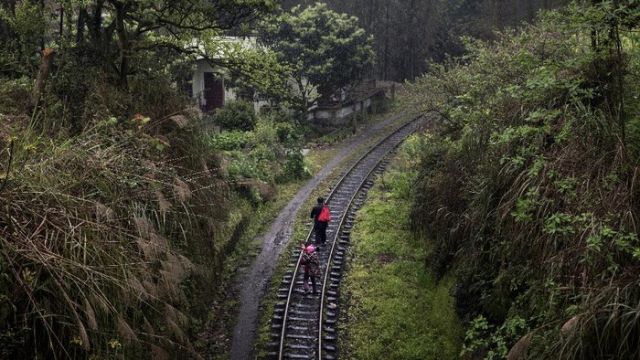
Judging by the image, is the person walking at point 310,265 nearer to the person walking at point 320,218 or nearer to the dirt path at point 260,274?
the dirt path at point 260,274

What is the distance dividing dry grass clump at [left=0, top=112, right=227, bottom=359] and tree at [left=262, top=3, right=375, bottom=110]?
2430 centimetres

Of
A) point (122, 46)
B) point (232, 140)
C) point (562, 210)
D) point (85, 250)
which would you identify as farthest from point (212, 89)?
point (85, 250)

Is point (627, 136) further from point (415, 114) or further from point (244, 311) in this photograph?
point (415, 114)

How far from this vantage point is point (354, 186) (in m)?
23.2

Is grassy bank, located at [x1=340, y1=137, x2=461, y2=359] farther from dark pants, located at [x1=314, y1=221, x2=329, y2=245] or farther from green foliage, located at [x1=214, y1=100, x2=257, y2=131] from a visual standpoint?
green foliage, located at [x1=214, y1=100, x2=257, y2=131]

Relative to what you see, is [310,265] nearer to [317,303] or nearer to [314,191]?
[317,303]

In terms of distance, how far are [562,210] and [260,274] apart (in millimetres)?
9879

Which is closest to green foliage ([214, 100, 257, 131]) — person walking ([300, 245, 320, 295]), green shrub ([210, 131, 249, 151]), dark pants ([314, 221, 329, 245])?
green shrub ([210, 131, 249, 151])

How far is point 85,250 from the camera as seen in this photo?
6098 mm

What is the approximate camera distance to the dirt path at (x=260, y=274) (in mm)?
12570

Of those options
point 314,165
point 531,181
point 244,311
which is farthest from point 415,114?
point 531,181

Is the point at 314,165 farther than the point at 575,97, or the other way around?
the point at 314,165

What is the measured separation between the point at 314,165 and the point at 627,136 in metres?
19.4

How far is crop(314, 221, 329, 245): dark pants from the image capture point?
1648 cm
